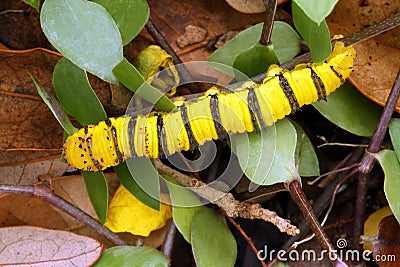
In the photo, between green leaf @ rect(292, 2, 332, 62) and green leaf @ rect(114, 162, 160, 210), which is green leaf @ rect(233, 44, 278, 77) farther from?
green leaf @ rect(114, 162, 160, 210)

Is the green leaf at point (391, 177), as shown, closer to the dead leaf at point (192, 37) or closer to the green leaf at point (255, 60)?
the green leaf at point (255, 60)

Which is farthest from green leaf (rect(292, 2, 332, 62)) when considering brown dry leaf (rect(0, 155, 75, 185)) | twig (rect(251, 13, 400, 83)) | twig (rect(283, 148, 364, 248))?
brown dry leaf (rect(0, 155, 75, 185))

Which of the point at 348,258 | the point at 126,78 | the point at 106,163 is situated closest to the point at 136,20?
the point at 126,78

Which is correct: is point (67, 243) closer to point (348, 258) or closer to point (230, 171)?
point (230, 171)

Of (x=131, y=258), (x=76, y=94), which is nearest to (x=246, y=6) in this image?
(x=76, y=94)

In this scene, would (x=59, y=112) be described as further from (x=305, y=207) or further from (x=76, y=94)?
(x=305, y=207)

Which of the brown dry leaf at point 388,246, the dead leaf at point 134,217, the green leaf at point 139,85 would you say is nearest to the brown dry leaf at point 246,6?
the green leaf at point 139,85
